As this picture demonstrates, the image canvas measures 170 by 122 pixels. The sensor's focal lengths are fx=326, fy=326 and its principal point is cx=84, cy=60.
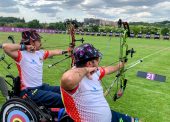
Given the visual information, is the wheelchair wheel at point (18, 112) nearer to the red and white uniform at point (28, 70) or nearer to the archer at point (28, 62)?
the archer at point (28, 62)

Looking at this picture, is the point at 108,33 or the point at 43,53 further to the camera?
the point at 108,33

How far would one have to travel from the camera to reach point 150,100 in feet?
29.4

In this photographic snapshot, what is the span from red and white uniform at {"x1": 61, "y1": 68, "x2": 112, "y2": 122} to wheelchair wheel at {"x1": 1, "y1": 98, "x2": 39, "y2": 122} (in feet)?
3.82

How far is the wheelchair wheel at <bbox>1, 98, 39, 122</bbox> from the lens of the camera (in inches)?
211

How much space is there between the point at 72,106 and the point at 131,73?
9525mm

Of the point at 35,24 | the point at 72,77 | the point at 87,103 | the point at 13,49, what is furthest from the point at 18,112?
the point at 35,24

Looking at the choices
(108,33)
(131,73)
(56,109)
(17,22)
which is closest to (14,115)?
(56,109)

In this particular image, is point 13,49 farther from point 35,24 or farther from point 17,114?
point 35,24

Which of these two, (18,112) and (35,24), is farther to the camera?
(35,24)

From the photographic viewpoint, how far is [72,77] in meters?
3.92

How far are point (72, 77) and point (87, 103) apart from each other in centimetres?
52

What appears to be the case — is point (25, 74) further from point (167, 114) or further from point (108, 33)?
point (108, 33)

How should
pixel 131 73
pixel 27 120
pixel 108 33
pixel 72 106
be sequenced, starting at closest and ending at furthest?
1. pixel 72 106
2. pixel 27 120
3. pixel 131 73
4. pixel 108 33

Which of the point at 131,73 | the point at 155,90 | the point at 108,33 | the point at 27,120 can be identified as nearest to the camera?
the point at 27,120
